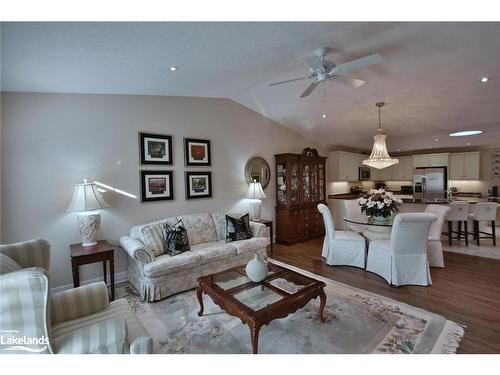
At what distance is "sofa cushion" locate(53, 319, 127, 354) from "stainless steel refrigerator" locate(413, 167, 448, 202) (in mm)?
7799

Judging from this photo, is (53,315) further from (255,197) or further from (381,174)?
(381,174)

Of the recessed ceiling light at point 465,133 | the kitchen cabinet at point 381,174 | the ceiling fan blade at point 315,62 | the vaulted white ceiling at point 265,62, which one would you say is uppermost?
the vaulted white ceiling at point 265,62

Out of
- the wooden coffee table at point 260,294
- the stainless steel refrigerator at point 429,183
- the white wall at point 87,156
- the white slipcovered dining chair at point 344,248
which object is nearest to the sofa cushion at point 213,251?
Result: the wooden coffee table at point 260,294

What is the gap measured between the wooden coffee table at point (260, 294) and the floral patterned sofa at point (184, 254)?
0.63 meters

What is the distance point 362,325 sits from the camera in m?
2.18

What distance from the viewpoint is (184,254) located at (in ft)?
9.86

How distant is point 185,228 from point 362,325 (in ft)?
8.18

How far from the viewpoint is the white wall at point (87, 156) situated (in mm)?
2652

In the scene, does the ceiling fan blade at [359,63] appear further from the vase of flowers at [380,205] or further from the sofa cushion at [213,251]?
the sofa cushion at [213,251]

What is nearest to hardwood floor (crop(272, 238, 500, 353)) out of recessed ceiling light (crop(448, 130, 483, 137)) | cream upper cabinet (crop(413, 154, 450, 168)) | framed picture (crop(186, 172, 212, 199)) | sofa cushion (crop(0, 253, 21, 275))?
framed picture (crop(186, 172, 212, 199))

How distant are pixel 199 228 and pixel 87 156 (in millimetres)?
1800

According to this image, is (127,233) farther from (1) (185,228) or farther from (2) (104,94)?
(2) (104,94)

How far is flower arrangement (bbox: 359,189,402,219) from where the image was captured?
338 cm
